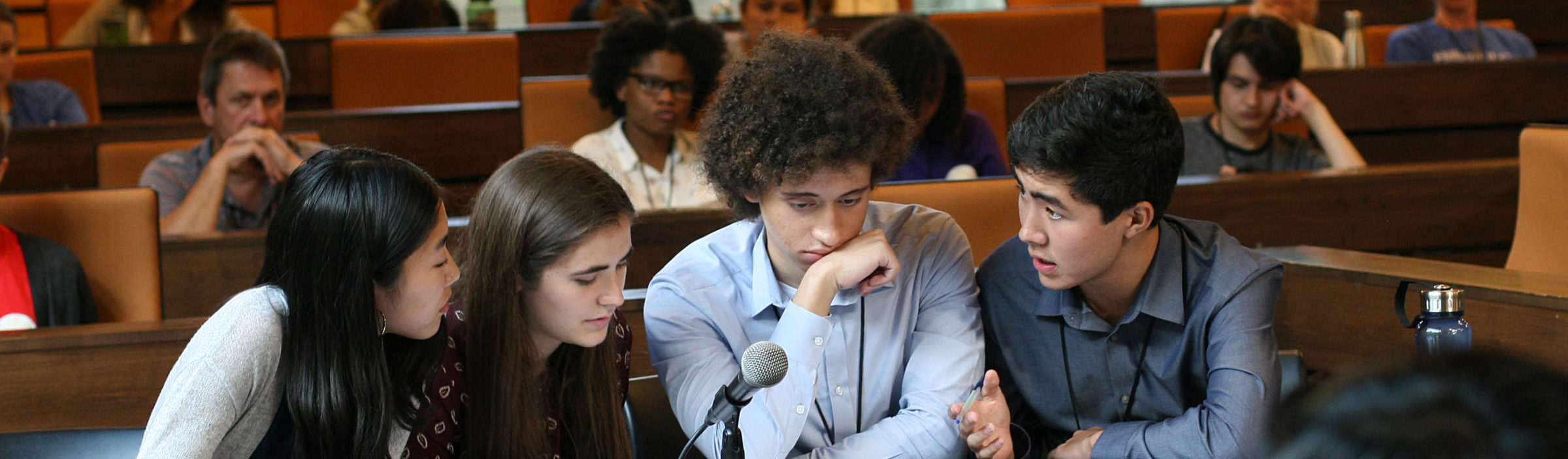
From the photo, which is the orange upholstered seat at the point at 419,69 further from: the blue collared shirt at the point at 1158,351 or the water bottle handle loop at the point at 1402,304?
the water bottle handle loop at the point at 1402,304

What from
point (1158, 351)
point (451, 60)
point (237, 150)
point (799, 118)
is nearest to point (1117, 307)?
point (1158, 351)

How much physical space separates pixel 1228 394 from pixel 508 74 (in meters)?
3.20

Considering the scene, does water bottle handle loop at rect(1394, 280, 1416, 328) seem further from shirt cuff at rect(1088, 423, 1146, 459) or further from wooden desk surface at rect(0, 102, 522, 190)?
wooden desk surface at rect(0, 102, 522, 190)

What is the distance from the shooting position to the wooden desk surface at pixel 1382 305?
1696mm

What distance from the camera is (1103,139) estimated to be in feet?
4.84

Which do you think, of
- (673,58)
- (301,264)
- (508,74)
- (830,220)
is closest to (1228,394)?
(830,220)

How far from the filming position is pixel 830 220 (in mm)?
1559

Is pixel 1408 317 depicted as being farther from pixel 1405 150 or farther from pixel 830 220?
pixel 1405 150

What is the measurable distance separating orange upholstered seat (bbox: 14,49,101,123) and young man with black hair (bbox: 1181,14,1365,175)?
140 inches

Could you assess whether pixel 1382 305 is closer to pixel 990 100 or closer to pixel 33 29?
pixel 990 100

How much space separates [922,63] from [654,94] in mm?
694

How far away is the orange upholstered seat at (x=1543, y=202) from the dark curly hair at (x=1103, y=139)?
1292 millimetres

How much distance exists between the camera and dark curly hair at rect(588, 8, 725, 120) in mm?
3129

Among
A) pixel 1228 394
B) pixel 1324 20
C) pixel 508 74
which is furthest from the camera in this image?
pixel 1324 20
